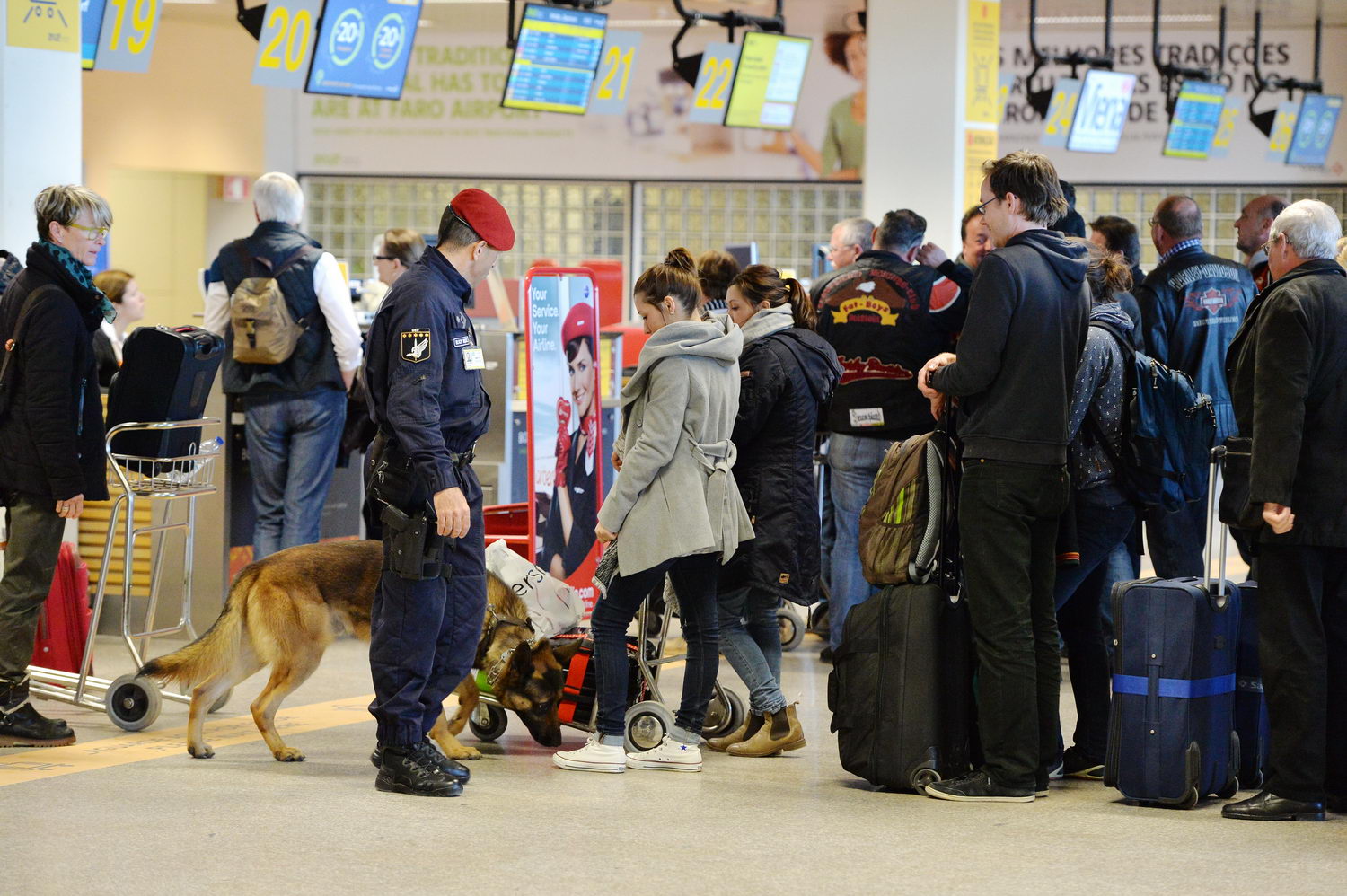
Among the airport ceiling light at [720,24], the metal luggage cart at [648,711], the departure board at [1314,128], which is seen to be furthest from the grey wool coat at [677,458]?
the departure board at [1314,128]

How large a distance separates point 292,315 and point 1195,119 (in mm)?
9706

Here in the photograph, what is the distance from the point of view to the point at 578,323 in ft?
20.3

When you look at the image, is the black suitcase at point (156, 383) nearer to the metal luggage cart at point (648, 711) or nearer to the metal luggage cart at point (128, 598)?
Result: the metal luggage cart at point (128, 598)

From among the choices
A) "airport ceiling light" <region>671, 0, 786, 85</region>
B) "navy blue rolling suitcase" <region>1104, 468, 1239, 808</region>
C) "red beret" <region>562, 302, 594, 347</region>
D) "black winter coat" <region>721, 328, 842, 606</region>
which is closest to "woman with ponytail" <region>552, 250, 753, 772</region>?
"black winter coat" <region>721, 328, 842, 606</region>

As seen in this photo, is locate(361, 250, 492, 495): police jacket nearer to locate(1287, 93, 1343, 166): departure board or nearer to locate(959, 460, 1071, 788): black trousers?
locate(959, 460, 1071, 788): black trousers

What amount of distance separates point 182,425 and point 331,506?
86.2 inches

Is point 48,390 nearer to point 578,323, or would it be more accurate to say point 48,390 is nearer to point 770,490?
point 578,323

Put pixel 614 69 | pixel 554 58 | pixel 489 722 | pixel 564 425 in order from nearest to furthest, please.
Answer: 1. pixel 489 722
2. pixel 564 425
3. pixel 554 58
4. pixel 614 69

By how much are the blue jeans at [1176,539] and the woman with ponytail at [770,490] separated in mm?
1516

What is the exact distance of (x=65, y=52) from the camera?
6332 millimetres

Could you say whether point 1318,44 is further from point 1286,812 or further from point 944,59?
point 1286,812

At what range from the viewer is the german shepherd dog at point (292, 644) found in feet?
15.5

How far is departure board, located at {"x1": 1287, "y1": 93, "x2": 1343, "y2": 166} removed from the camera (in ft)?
45.8

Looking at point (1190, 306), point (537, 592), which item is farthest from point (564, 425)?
point (1190, 306)
